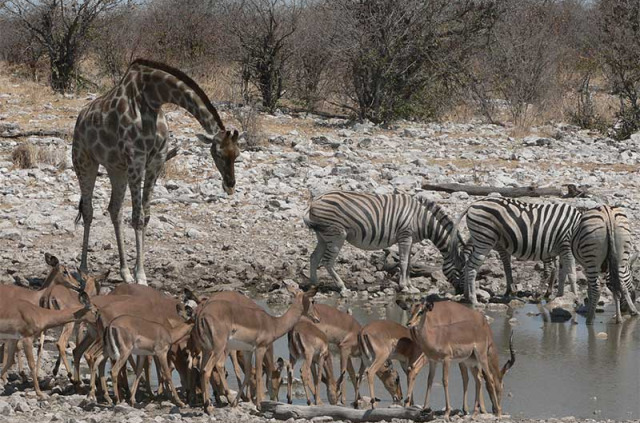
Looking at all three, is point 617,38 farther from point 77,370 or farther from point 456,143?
point 77,370

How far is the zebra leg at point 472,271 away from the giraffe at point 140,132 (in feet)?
Result: 10.2

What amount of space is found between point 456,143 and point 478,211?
8.29 m

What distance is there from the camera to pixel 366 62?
25016 millimetres

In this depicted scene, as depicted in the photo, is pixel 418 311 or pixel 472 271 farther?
pixel 472 271

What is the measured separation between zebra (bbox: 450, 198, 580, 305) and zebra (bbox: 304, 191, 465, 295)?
591mm

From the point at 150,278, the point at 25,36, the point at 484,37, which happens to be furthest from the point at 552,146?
the point at 25,36

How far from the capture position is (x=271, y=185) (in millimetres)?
17578

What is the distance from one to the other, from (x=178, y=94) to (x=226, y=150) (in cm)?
91

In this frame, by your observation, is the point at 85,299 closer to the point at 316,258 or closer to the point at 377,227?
the point at 316,258

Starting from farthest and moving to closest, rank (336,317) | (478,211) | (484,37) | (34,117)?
(484,37)
(34,117)
(478,211)
(336,317)

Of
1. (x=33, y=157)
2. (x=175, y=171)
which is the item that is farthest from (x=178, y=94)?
(x=33, y=157)

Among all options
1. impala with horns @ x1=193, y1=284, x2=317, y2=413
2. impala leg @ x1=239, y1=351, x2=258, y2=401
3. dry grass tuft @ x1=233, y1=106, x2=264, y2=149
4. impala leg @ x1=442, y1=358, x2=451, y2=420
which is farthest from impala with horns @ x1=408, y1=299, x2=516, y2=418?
dry grass tuft @ x1=233, y1=106, x2=264, y2=149

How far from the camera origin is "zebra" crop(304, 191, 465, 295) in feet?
46.6

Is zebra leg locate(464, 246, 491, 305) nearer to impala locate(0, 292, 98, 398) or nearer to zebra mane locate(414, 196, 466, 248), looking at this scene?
zebra mane locate(414, 196, 466, 248)
